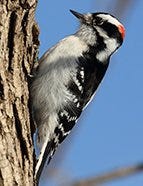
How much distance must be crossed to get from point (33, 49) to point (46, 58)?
1.94 feet

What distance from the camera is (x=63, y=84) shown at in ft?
11.3

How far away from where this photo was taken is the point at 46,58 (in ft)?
11.2

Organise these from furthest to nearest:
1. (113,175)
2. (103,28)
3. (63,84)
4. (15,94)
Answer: (103,28), (63,84), (15,94), (113,175)

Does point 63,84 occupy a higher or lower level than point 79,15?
lower

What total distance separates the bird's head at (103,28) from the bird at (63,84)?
87mm

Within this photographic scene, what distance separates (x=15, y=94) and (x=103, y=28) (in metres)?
1.93

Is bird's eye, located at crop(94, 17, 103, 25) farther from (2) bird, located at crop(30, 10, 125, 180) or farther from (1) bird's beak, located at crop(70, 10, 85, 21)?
(2) bird, located at crop(30, 10, 125, 180)

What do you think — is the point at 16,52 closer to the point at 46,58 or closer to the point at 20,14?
the point at 20,14

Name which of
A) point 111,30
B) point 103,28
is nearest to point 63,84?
point 103,28

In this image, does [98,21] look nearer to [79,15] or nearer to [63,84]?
[79,15]

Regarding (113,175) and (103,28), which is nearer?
(113,175)

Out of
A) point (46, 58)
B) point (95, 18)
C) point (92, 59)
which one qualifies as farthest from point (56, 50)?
point (95, 18)

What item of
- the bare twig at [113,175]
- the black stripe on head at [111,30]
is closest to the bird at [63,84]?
the black stripe on head at [111,30]

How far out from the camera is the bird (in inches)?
130
